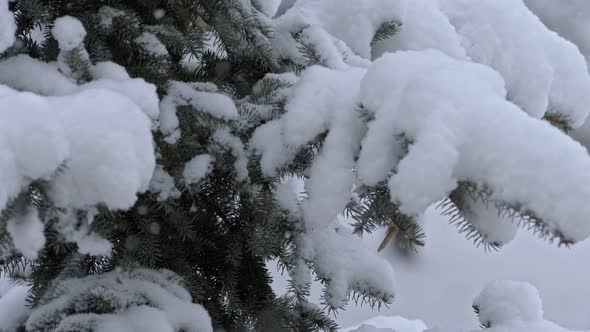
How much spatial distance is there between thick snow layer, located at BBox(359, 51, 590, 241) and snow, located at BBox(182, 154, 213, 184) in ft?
1.35

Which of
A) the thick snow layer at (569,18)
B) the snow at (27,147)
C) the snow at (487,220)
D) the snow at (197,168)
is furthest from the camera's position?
the thick snow layer at (569,18)

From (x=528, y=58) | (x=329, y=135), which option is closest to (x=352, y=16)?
(x=528, y=58)

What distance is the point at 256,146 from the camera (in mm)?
1134

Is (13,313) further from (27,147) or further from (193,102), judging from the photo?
(27,147)

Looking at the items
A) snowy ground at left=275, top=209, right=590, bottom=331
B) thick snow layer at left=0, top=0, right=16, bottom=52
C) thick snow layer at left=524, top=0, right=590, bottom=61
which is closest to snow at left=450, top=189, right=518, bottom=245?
thick snow layer at left=0, top=0, right=16, bottom=52

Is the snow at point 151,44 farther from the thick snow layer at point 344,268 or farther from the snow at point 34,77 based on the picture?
the thick snow layer at point 344,268

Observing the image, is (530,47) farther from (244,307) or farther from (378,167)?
(244,307)

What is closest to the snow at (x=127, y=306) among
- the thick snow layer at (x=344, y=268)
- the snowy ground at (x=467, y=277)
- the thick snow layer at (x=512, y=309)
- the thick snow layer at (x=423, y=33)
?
the thick snow layer at (x=344, y=268)

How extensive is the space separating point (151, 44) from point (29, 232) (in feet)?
1.84

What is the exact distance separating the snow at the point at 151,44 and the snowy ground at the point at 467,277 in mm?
3607

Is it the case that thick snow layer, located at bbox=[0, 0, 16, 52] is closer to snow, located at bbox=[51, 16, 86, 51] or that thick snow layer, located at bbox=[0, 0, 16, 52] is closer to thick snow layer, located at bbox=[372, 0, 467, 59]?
snow, located at bbox=[51, 16, 86, 51]

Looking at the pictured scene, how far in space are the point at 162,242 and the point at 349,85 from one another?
60 cm

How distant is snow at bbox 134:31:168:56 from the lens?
3.87ft

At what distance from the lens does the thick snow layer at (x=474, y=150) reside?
688 mm
